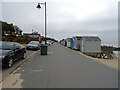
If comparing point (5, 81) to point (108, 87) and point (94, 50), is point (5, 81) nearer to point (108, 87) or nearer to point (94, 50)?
point (108, 87)

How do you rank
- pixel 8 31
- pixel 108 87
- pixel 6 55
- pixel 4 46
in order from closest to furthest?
pixel 108 87, pixel 6 55, pixel 4 46, pixel 8 31

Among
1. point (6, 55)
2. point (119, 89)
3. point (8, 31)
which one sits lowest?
point (119, 89)

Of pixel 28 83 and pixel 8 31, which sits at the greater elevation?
pixel 8 31

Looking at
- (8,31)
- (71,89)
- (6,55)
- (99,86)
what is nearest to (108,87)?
(99,86)

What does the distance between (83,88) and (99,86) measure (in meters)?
0.69

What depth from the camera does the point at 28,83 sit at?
6.38 meters

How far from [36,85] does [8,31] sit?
235 feet

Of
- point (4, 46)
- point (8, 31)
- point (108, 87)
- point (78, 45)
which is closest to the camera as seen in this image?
point (108, 87)

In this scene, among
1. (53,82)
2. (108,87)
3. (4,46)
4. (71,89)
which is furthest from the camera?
(4,46)

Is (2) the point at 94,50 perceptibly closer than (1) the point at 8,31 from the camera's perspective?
Yes

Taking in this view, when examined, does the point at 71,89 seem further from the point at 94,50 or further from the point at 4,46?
the point at 94,50

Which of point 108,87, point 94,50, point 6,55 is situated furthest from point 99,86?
point 94,50

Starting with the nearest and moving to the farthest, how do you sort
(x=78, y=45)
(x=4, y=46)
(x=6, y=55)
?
(x=6, y=55) < (x=4, y=46) < (x=78, y=45)

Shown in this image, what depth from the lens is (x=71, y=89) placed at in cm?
566
